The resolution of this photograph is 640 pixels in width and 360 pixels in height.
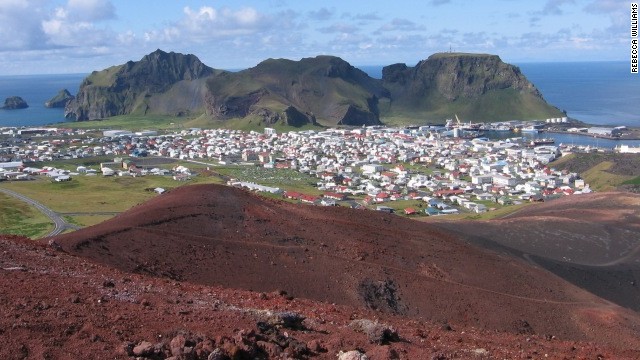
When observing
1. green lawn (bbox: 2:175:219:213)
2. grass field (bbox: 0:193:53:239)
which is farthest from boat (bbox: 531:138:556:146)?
grass field (bbox: 0:193:53:239)

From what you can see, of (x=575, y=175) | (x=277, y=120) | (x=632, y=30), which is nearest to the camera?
(x=632, y=30)

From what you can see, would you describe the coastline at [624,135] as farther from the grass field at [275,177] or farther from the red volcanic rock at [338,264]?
the red volcanic rock at [338,264]

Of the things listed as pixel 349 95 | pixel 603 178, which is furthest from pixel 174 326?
pixel 349 95

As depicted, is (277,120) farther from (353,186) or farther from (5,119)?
(5,119)

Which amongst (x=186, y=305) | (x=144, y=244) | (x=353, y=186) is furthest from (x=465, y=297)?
(x=353, y=186)

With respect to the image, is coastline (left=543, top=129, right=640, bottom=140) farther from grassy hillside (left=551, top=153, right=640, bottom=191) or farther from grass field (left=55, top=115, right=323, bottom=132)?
grass field (left=55, top=115, right=323, bottom=132)

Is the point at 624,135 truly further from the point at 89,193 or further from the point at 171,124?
the point at 89,193
